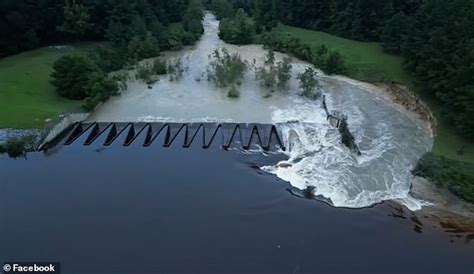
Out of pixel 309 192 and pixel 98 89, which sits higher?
pixel 309 192

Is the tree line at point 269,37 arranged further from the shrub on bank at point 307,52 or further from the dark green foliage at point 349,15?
the dark green foliage at point 349,15

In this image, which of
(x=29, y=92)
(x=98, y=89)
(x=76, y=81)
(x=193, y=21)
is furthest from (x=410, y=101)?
(x=193, y=21)

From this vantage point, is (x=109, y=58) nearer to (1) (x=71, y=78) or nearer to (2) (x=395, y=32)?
(1) (x=71, y=78)

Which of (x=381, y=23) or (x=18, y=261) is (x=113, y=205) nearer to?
(x=18, y=261)

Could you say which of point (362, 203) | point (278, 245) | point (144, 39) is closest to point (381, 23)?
point (144, 39)

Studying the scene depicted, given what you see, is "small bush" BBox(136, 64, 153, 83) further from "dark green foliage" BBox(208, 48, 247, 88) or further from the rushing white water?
"dark green foliage" BBox(208, 48, 247, 88)

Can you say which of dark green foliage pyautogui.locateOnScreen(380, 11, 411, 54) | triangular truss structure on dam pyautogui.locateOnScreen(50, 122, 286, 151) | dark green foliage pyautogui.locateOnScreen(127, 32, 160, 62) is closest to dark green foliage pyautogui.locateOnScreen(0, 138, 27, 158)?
triangular truss structure on dam pyautogui.locateOnScreen(50, 122, 286, 151)

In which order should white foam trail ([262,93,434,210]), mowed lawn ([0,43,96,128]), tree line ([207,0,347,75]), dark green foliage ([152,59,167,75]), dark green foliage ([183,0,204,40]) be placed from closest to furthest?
white foam trail ([262,93,434,210]), mowed lawn ([0,43,96,128]), dark green foliage ([152,59,167,75]), tree line ([207,0,347,75]), dark green foliage ([183,0,204,40])
